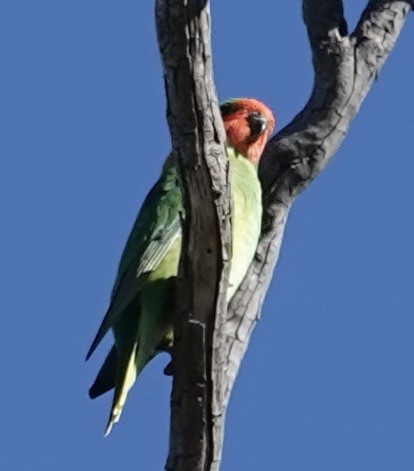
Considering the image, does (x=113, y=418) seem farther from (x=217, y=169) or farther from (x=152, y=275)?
A: (x=217, y=169)

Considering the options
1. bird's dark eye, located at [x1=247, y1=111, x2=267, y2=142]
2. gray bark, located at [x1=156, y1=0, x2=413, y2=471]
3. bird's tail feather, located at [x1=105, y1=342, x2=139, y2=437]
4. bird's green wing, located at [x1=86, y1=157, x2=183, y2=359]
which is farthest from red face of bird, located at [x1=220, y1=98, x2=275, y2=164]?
bird's tail feather, located at [x1=105, y1=342, x2=139, y2=437]

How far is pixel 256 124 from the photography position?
23.3 ft

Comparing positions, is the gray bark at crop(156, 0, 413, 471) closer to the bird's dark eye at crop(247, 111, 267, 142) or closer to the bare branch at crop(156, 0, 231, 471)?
the bare branch at crop(156, 0, 231, 471)

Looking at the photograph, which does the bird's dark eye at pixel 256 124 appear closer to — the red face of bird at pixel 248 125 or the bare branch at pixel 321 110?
the red face of bird at pixel 248 125

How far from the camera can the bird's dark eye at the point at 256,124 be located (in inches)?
277

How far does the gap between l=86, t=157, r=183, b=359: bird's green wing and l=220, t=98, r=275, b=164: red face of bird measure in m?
0.57

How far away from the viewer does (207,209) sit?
5.00 meters

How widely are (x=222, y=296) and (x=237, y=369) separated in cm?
73

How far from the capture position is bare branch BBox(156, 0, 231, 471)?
469 cm

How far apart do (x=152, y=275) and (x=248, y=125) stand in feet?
4.56

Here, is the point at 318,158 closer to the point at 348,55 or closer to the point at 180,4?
the point at 348,55

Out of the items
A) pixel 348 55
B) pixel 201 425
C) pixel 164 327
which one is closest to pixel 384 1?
pixel 348 55

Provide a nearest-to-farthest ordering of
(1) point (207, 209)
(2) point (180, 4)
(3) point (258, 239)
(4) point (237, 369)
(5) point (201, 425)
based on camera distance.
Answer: (2) point (180, 4) → (1) point (207, 209) → (5) point (201, 425) → (4) point (237, 369) → (3) point (258, 239)

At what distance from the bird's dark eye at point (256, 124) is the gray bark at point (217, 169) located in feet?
0.99
